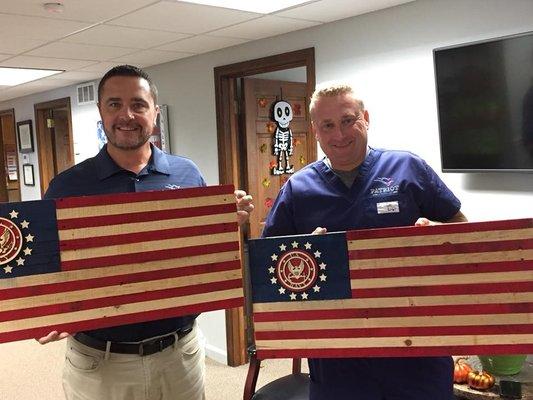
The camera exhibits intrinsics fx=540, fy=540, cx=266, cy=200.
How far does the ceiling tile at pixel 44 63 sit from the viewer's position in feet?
13.5

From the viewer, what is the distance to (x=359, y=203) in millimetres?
1710

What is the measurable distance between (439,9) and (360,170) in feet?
4.63

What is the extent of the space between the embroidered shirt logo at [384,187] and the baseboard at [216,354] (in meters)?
2.97

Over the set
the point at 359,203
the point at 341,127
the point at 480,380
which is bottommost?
the point at 480,380

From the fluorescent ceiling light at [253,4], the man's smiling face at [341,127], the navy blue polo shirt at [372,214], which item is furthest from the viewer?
the fluorescent ceiling light at [253,4]

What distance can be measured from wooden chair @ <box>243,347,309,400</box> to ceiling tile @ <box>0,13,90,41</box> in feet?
6.87

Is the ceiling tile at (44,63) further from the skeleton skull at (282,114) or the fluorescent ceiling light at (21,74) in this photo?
the skeleton skull at (282,114)

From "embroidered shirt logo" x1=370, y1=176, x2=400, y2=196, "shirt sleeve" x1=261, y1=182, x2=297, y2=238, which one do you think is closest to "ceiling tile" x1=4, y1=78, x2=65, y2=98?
"shirt sleeve" x1=261, y1=182, x2=297, y2=238

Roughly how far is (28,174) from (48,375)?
3.21 metres

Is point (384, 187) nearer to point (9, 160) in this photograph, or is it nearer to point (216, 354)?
point (216, 354)

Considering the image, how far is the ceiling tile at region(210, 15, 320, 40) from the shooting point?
3.17m

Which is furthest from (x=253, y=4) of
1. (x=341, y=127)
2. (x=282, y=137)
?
(x=282, y=137)

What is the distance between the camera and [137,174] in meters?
1.88

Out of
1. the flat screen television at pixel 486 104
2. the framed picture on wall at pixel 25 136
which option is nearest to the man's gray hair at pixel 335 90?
the flat screen television at pixel 486 104
